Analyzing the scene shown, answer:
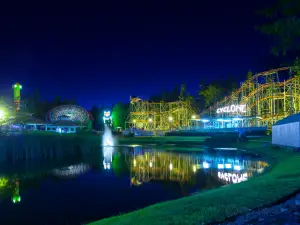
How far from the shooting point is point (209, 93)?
101 m

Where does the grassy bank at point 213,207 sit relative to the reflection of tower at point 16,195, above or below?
above

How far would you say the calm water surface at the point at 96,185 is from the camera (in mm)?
14727

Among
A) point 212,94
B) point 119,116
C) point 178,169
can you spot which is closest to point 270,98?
point 178,169

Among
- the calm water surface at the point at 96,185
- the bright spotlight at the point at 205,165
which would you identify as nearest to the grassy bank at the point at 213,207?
the calm water surface at the point at 96,185

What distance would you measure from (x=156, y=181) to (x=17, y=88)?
97.5 metres

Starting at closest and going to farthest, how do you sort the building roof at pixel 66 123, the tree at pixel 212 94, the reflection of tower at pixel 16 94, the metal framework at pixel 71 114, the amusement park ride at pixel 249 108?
the amusement park ride at pixel 249 108
the building roof at pixel 66 123
the tree at pixel 212 94
the metal framework at pixel 71 114
the reflection of tower at pixel 16 94

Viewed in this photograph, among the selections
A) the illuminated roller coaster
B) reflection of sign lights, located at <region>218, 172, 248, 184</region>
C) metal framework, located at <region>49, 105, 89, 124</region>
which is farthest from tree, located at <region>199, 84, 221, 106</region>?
reflection of sign lights, located at <region>218, 172, 248, 184</region>

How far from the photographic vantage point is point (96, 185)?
20.8m

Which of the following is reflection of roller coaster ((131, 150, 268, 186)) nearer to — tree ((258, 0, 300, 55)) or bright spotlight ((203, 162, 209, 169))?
bright spotlight ((203, 162, 209, 169))

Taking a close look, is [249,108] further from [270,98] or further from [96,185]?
[96,185]

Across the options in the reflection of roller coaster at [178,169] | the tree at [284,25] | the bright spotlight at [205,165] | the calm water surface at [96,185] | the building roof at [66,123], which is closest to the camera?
the tree at [284,25]

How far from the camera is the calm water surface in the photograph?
48.3 feet

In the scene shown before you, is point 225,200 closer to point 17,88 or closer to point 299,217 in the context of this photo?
point 299,217

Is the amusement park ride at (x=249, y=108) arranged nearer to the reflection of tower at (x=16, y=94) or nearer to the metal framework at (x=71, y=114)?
the metal framework at (x=71, y=114)
